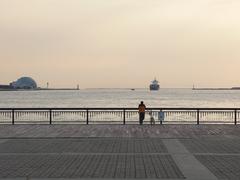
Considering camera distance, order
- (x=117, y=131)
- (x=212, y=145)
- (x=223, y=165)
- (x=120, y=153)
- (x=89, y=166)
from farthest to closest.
→ (x=117, y=131) < (x=212, y=145) < (x=120, y=153) < (x=223, y=165) < (x=89, y=166)

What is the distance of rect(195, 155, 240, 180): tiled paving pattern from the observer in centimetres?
1298

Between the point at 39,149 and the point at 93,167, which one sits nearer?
the point at 93,167

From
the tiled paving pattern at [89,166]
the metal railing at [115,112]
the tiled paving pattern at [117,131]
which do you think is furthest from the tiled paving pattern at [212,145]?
the metal railing at [115,112]

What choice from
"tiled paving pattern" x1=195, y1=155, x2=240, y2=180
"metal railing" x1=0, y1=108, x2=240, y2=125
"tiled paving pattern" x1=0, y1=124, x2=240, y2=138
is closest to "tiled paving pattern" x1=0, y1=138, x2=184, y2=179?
"tiled paving pattern" x1=195, y1=155, x2=240, y2=180

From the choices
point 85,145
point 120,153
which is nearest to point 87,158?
point 120,153

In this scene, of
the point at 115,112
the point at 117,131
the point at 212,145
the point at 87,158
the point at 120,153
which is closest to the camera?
the point at 87,158

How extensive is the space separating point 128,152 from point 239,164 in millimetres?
4477

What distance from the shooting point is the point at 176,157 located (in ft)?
54.0

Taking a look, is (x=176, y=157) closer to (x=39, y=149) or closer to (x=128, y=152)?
(x=128, y=152)

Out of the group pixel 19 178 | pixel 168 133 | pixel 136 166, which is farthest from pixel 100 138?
pixel 19 178

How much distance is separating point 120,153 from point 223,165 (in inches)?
166

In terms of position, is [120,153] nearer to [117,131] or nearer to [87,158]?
[87,158]

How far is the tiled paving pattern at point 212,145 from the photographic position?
1852 centimetres

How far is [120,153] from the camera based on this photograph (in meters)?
17.6
